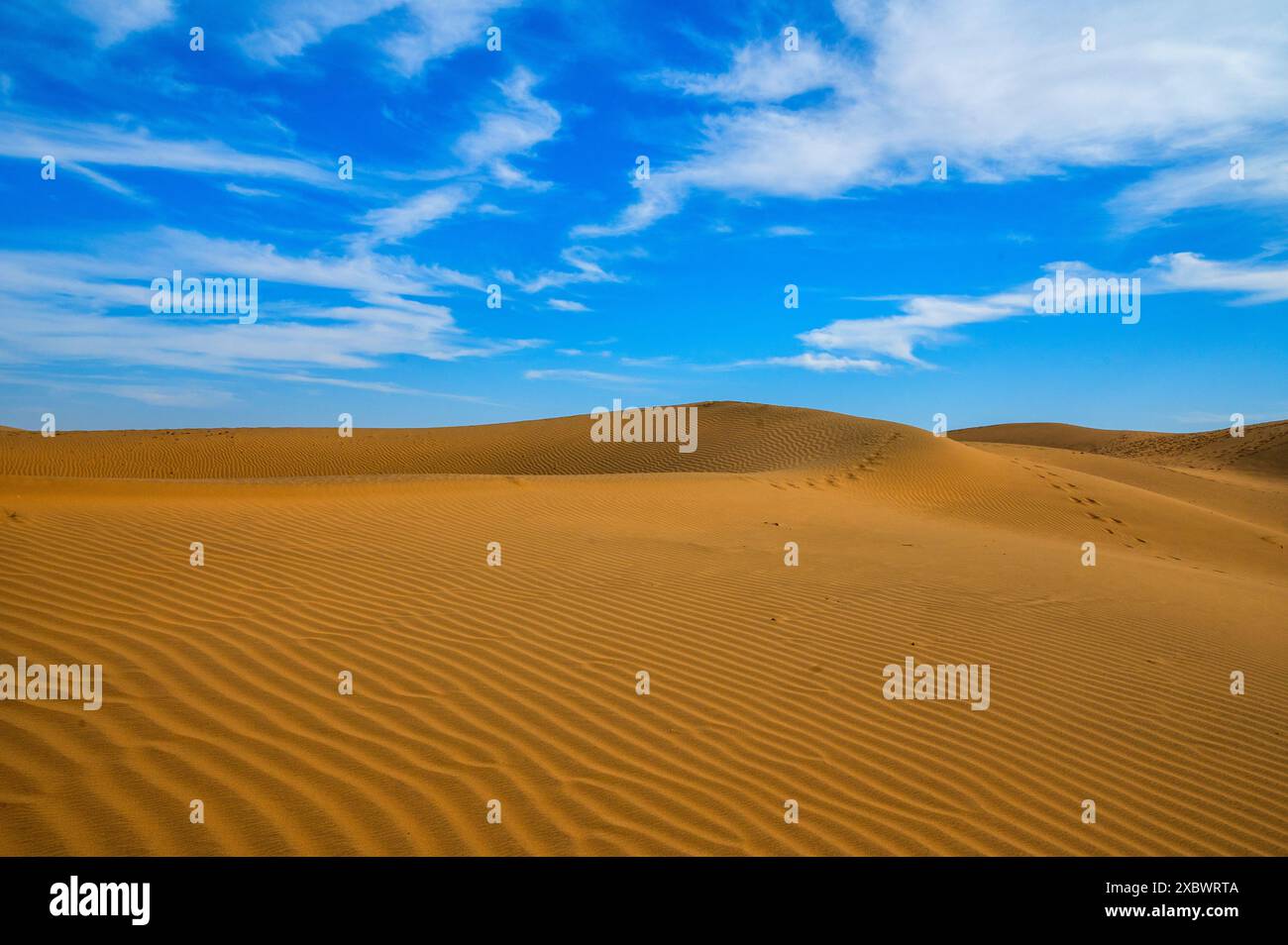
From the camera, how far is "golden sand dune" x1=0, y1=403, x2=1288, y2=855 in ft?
10.3

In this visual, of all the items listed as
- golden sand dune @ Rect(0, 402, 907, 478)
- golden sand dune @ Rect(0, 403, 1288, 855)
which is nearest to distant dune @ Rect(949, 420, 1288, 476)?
golden sand dune @ Rect(0, 402, 907, 478)

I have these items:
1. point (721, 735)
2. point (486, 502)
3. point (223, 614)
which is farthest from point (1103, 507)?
point (223, 614)

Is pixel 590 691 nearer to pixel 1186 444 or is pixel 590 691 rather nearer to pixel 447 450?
pixel 447 450

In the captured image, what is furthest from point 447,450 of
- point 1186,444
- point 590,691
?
point 1186,444

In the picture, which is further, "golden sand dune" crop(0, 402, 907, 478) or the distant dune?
the distant dune

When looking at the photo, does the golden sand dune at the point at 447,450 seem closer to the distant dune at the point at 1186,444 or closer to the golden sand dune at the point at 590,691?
the golden sand dune at the point at 590,691

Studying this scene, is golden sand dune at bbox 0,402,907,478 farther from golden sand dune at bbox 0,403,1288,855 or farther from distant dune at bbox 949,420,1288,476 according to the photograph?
distant dune at bbox 949,420,1288,476

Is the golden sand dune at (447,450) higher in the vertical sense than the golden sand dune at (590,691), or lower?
higher

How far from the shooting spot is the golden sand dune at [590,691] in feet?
10.3

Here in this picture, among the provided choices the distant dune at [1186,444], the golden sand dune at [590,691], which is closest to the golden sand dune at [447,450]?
the golden sand dune at [590,691]

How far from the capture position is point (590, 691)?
4.55m

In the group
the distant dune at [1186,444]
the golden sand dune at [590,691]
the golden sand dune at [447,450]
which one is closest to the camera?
the golden sand dune at [590,691]
